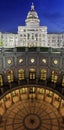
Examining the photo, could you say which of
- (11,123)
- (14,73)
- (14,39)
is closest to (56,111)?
(11,123)

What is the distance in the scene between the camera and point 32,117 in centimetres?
4506

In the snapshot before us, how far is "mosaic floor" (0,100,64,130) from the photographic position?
4231 centimetres

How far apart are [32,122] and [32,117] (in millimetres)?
1530

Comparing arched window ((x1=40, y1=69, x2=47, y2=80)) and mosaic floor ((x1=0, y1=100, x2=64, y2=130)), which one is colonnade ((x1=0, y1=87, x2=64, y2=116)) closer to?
mosaic floor ((x1=0, y1=100, x2=64, y2=130))

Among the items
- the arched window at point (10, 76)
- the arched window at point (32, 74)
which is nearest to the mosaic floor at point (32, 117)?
the arched window at point (10, 76)

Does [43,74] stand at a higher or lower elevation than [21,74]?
lower

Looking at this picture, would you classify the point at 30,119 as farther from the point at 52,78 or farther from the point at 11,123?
the point at 52,78

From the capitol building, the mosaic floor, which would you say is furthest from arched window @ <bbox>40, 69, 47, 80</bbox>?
the mosaic floor

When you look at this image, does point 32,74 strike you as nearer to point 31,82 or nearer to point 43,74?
point 31,82

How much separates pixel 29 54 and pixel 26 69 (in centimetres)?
433

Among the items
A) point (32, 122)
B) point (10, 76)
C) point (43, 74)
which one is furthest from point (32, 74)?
point (32, 122)

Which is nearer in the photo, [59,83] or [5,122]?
[5,122]

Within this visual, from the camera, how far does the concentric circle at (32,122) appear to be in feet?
139

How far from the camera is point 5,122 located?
43406 mm
